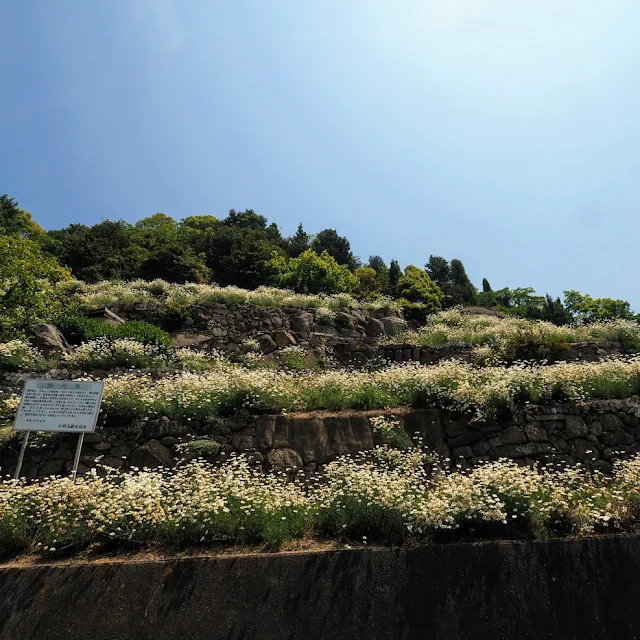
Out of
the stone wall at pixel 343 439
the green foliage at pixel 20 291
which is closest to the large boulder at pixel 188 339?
the green foliage at pixel 20 291

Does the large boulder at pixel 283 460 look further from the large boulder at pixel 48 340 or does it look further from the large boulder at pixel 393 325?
the large boulder at pixel 393 325

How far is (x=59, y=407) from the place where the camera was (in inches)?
244

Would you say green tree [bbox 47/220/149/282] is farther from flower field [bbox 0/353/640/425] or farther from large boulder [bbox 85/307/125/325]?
flower field [bbox 0/353/640/425]

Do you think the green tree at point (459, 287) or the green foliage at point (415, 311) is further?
the green tree at point (459, 287)

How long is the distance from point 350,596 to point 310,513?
114 cm

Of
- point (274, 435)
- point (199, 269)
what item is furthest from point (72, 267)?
point (274, 435)

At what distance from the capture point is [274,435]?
7.11 m

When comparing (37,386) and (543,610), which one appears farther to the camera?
(37,386)

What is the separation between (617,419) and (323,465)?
4722mm

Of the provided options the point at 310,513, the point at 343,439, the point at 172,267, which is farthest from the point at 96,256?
the point at 310,513

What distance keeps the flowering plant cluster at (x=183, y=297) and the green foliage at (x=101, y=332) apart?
340 centimetres

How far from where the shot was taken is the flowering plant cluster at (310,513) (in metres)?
4.16

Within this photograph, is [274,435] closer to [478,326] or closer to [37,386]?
[37,386]

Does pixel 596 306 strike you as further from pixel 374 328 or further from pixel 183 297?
pixel 183 297
